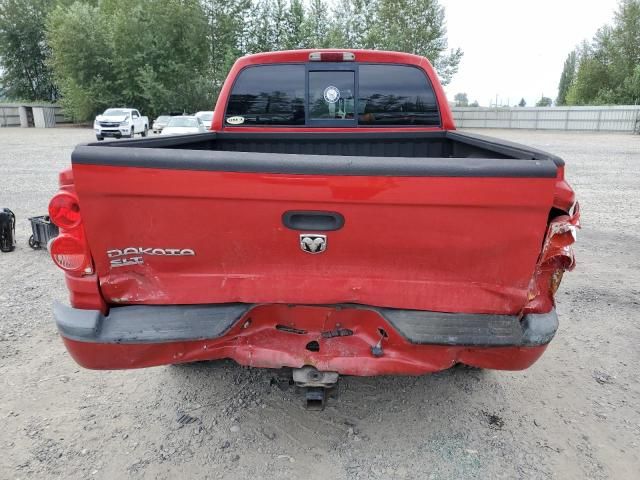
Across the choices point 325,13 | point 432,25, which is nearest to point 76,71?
point 325,13

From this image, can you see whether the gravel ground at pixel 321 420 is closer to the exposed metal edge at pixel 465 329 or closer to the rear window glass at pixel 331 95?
the exposed metal edge at pixel 465 329

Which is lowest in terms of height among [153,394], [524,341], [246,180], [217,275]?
[153,394]

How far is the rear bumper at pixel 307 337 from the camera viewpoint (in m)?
2.33

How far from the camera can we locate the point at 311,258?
7.60ft

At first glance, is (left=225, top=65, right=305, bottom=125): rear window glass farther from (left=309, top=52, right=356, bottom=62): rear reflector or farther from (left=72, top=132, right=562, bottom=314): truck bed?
(left=72, top=132, right=562, bottom=314): truck bed

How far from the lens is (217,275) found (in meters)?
2.38

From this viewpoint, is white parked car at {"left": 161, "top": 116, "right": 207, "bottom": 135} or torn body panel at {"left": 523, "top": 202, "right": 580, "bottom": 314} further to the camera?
white parked car at {"left": 161, "top": 116, "right": 207, "bottom": 135}

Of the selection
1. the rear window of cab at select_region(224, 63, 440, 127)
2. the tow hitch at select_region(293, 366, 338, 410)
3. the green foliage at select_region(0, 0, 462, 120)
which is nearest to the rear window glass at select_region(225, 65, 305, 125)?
the rear window of cab at select_region(224, 63, 440, 127)

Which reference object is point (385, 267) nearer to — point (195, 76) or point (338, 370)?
point (338, 370)

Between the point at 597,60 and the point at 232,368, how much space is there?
5605cm

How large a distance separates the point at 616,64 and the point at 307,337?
54.9 meters

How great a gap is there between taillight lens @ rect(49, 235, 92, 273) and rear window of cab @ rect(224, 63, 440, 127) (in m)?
2.54

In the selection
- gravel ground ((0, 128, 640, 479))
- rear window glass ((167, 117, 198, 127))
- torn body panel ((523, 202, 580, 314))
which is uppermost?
rear window glass ((167, 117, 198, 127))

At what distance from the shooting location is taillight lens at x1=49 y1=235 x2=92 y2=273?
229cm
